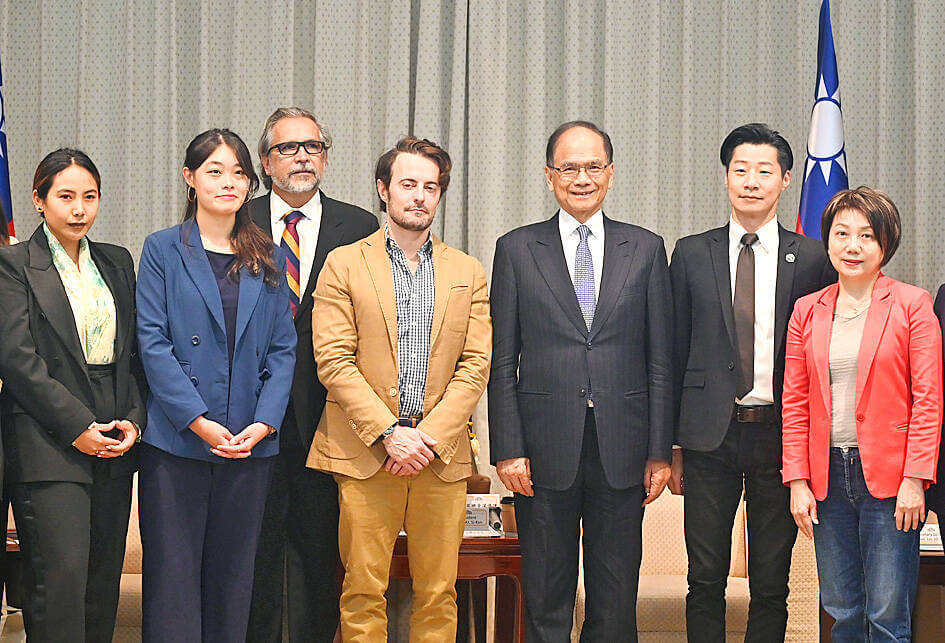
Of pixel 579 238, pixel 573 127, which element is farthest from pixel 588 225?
pixel 573 127

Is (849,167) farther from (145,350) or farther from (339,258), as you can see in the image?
(145,350)

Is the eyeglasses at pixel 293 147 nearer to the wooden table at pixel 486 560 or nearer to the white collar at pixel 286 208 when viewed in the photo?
the white collar at pixel 286 208

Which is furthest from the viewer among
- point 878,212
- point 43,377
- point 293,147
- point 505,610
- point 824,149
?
point 824,149

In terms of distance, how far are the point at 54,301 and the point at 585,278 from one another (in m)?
1.44

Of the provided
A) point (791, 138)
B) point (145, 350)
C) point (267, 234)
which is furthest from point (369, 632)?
point (791, 138)

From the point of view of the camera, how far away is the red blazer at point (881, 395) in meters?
2.65

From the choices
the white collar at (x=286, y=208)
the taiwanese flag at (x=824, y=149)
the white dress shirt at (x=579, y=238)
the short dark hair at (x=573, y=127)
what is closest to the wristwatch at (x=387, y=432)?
the white dress shirt at (x=579, y=238)

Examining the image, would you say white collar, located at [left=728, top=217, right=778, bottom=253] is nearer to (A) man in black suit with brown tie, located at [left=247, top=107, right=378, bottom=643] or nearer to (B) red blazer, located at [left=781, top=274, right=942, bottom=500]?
(B) red blazer, located at [left=781, top=274, right=942, bottom=500]

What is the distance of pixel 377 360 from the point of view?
2.89m

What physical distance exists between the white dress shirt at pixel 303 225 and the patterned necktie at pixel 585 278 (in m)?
0.81

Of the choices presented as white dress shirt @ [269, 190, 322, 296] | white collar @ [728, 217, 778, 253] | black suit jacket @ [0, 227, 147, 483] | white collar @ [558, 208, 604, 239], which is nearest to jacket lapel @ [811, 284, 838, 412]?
white collar @ [728, 217, 778, 253]

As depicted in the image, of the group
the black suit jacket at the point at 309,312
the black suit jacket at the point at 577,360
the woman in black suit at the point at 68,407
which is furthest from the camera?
the black suit jacket at the point at 309,312

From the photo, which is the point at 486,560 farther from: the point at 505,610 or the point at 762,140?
the point at 762,140

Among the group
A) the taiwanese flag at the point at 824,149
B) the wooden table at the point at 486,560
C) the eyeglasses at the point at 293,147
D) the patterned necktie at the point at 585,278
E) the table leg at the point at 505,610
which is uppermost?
the taiwanese flag at the point at 824,149
